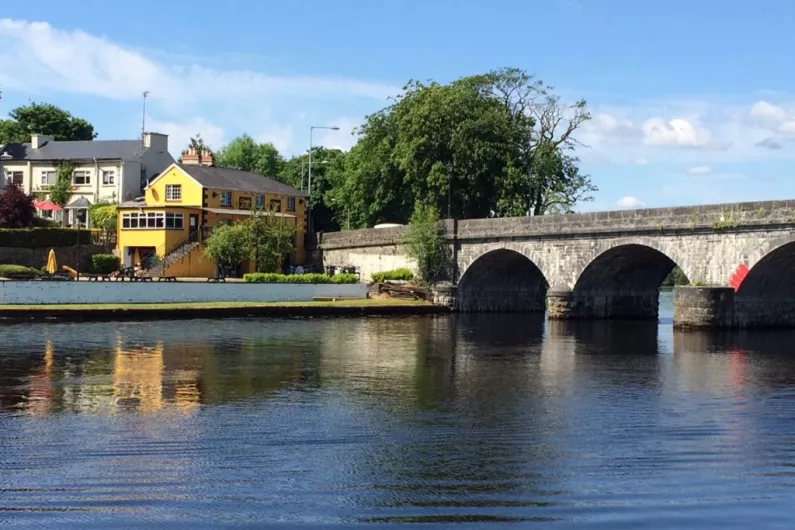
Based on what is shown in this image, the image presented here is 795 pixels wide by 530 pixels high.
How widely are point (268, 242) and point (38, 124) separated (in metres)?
53.0

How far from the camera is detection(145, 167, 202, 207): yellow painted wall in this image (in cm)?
7762

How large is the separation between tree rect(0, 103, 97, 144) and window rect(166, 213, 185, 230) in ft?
137

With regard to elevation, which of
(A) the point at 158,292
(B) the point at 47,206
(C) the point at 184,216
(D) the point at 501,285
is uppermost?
(B) the point at 47,206

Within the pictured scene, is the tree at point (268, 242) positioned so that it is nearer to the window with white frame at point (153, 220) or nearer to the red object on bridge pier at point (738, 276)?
the window with white frame at point (153, 220)

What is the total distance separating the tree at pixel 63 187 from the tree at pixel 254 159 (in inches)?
1486

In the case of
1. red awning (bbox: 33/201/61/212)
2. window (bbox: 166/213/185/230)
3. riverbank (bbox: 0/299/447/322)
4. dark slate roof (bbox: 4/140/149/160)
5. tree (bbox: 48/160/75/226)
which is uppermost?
dark slate roof (bbox: 4/140/149/160)

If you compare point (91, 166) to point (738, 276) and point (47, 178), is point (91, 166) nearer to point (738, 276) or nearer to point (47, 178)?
point (47, 178)

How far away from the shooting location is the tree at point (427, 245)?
66562 millimetres

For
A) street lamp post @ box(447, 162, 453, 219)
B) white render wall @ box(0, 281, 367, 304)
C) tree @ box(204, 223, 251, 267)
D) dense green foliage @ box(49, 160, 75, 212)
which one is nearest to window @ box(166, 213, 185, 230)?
tree @ box(204, 223, 251, 267)

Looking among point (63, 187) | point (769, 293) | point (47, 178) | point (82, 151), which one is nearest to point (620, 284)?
point (769, 293)

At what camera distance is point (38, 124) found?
113188mm

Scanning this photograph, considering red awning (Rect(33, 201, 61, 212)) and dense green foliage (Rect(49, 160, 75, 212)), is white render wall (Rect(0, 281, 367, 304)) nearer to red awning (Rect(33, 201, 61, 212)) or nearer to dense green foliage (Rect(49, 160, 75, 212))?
red awning (Rect(33, 201, 61, 212))

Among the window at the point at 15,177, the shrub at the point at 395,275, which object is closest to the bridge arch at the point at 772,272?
the shrub at the point at 395,275

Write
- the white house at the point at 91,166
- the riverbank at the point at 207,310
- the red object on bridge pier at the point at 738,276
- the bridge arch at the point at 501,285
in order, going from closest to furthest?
the red object on bridge pier at the point at 738,276 < the riverbank at the point at 207,310 < the bridge arch at the point at 501,285 < the white house at the point at 91,166
